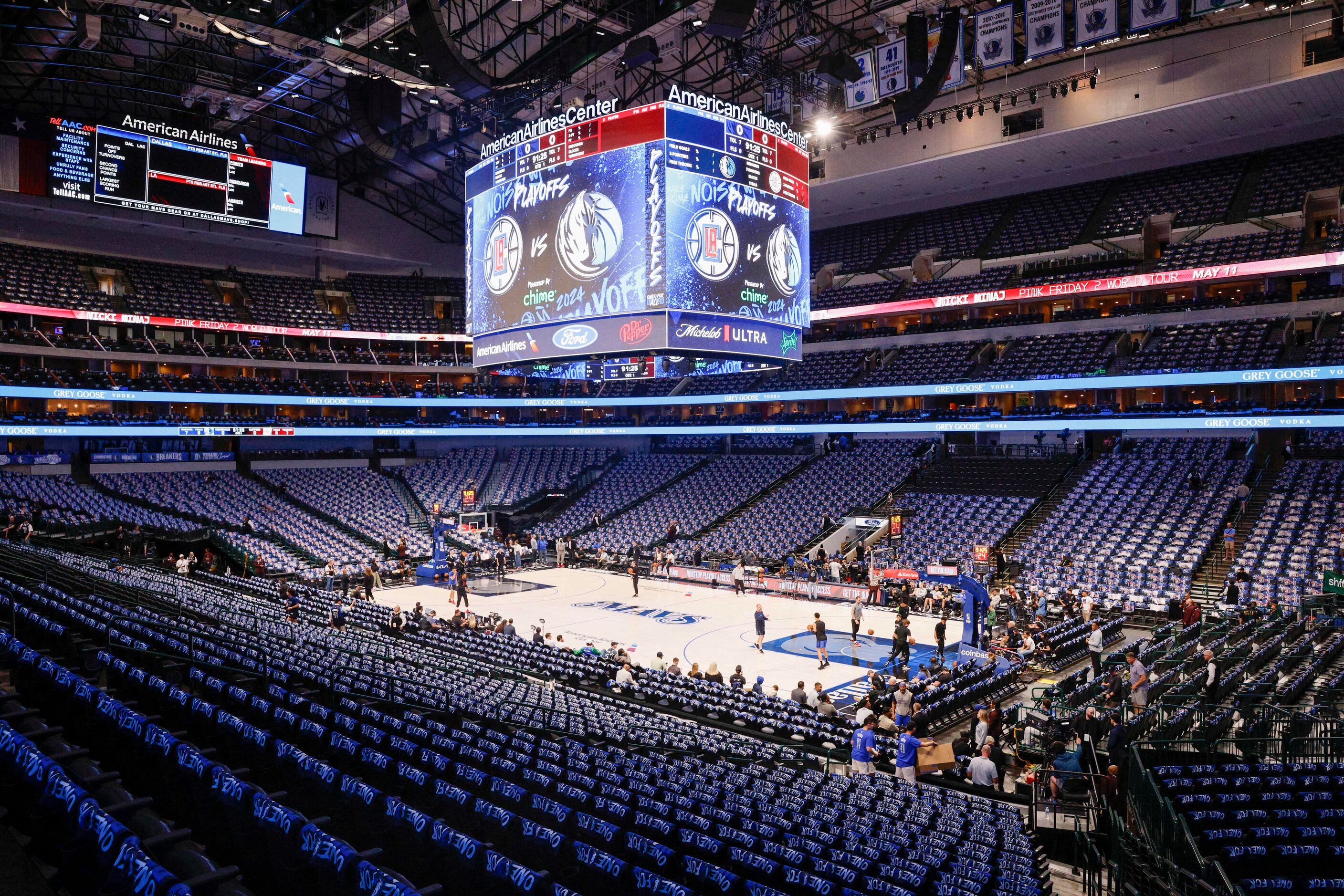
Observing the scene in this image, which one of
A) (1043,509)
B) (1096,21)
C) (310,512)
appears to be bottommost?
(310,512)

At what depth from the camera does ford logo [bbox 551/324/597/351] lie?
72.9ft

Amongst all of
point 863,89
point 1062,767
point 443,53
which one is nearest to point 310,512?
point 443,53

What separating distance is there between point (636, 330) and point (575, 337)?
1891mm

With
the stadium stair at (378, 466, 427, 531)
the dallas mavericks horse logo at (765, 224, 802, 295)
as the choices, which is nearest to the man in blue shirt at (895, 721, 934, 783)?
the dallas mavericks horse logo at (765, 224, 802, 295)

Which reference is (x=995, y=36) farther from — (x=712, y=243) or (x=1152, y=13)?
(x=712, y=243)

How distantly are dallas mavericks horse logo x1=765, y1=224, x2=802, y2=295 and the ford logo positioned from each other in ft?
17.4

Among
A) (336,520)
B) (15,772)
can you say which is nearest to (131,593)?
(15,772)

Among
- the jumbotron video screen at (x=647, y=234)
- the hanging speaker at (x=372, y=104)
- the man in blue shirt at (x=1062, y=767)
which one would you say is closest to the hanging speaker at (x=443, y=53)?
the jumbotron video screen at (x=647, y=234)

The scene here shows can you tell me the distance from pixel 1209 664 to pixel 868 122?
33.4 m

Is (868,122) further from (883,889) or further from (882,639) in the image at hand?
(883,889)

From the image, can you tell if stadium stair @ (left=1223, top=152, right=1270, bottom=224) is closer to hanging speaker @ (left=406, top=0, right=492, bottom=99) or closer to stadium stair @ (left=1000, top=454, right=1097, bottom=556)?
stadium stair @ (left=1000, top=454, right=1097, bottom=556)

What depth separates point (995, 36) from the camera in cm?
2958

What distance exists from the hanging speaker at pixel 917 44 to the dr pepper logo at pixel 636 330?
11317mm

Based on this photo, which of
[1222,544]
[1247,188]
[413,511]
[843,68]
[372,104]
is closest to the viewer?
[843,68]
